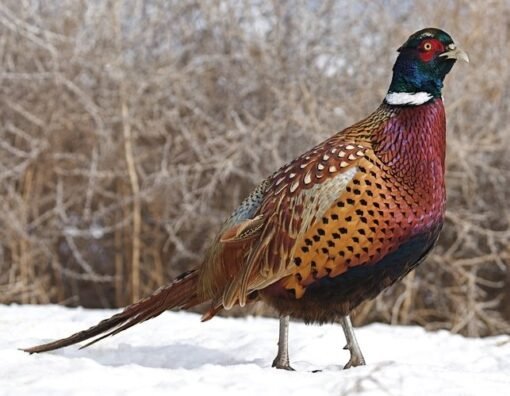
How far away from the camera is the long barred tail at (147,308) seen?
338 cm

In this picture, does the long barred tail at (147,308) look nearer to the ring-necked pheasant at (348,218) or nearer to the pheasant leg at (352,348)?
the ring-necked pheasant at (348,218)

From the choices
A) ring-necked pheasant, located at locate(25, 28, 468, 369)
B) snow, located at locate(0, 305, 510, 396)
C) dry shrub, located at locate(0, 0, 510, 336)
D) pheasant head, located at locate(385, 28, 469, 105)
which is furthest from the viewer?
dry shrub, located at locate(0, 0, 510, 336)

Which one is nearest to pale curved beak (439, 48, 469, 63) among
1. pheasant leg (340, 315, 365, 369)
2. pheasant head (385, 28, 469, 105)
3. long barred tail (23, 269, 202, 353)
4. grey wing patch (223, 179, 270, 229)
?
pheasant head (385, 28, 469, 105)

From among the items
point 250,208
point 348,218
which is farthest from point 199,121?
point 348,218

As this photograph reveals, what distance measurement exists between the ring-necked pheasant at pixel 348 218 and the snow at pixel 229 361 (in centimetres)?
27

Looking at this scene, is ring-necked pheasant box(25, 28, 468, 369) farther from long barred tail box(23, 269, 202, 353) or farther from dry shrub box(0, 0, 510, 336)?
dry shrub box(0, 0, 510, 336)

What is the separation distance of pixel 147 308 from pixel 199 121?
4157 mm

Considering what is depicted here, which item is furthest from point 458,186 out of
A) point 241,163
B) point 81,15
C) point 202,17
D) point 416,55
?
point 416,55

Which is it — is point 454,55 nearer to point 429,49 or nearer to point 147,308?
point 429,49

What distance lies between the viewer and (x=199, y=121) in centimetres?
745

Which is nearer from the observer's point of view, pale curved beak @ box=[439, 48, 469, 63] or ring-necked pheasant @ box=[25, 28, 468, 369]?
ring-necked pheasant @ box=[25, 28, 468, 369]

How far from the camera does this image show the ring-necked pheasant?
10.1ft

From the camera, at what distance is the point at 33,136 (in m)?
7.61

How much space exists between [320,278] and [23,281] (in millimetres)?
4685
